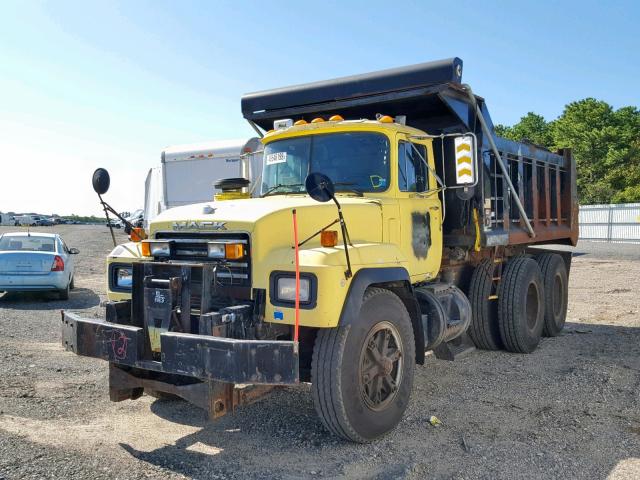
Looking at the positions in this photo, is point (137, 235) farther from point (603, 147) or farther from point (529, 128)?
point (529, 128)

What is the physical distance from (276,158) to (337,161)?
77 cm

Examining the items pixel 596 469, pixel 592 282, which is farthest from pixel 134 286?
pixel 592 282

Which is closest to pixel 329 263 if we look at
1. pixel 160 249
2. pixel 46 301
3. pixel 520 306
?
pixel 160 249

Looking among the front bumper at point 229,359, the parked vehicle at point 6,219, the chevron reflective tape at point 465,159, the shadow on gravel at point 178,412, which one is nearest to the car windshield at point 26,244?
the shadow on gravel at point 178,412

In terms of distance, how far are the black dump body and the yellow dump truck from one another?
22 mm

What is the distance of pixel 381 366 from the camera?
4.86 metres

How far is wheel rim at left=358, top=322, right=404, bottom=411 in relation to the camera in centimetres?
473

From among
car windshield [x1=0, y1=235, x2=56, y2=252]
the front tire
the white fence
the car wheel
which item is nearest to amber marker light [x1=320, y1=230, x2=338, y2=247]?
the front tire

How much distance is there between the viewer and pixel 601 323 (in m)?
10.1

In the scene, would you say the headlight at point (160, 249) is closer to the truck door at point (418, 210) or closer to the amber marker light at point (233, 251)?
the amber marker light at point (233, 251)

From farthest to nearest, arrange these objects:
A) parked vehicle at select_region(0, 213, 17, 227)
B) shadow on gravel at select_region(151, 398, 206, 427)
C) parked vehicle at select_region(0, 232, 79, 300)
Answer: parked vehicle at select_region(0, 213, 17, 227) < parked vehicle at select_region(0, 232, 79, 300) < shadow on gravel at select_region(151, 398, 206, 427)

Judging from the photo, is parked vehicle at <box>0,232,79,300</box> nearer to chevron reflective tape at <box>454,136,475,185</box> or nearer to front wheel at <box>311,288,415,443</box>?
front wheel at <box>311,288,415,443</box>

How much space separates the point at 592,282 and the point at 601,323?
5.95m

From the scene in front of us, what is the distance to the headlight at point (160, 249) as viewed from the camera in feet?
16.1
